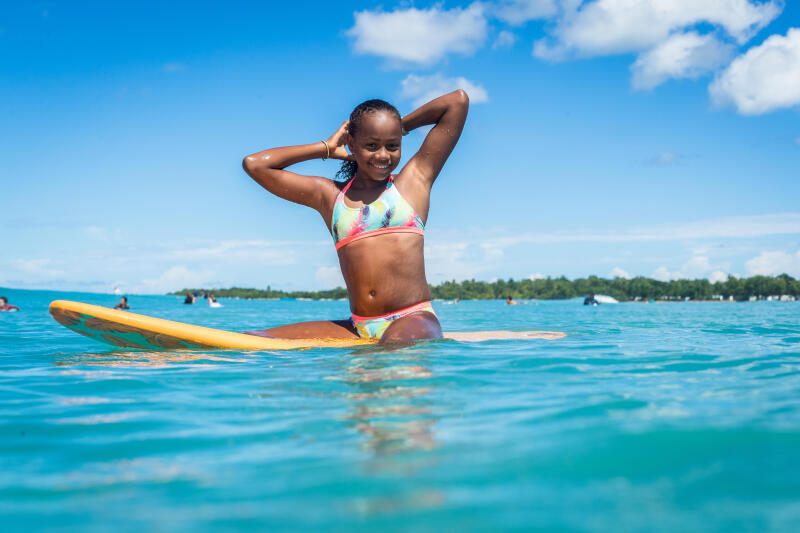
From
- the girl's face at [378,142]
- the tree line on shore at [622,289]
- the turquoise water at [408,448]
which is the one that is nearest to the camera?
the turquoise water at [408,448]

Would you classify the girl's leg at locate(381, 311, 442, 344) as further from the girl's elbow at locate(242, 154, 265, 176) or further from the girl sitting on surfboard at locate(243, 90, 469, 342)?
the girl's elbow at locate(242, 154, 265, 176)

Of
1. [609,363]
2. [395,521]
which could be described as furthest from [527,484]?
[609,363]

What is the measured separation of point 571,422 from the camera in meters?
2.44

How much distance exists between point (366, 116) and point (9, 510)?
12.7 feet

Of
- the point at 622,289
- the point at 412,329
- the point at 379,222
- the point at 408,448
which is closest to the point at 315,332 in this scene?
the point at 412,329

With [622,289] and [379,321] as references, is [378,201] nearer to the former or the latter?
[379,321]

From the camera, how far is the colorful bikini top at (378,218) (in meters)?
5.03

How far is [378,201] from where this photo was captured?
16.7ft

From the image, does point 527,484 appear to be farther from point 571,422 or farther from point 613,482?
point 571,422

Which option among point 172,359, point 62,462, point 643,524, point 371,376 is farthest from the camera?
point 172,359

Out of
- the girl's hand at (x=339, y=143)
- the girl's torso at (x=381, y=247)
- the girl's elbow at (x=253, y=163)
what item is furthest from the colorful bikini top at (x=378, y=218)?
the girl's elbow at (x=253, y=163)

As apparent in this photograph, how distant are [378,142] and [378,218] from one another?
2.01 feet

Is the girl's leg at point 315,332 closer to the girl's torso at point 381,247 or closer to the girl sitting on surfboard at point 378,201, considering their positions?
the girl sitting on surfboard at point 378,201

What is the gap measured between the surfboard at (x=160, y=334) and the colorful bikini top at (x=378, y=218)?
3.02ft
